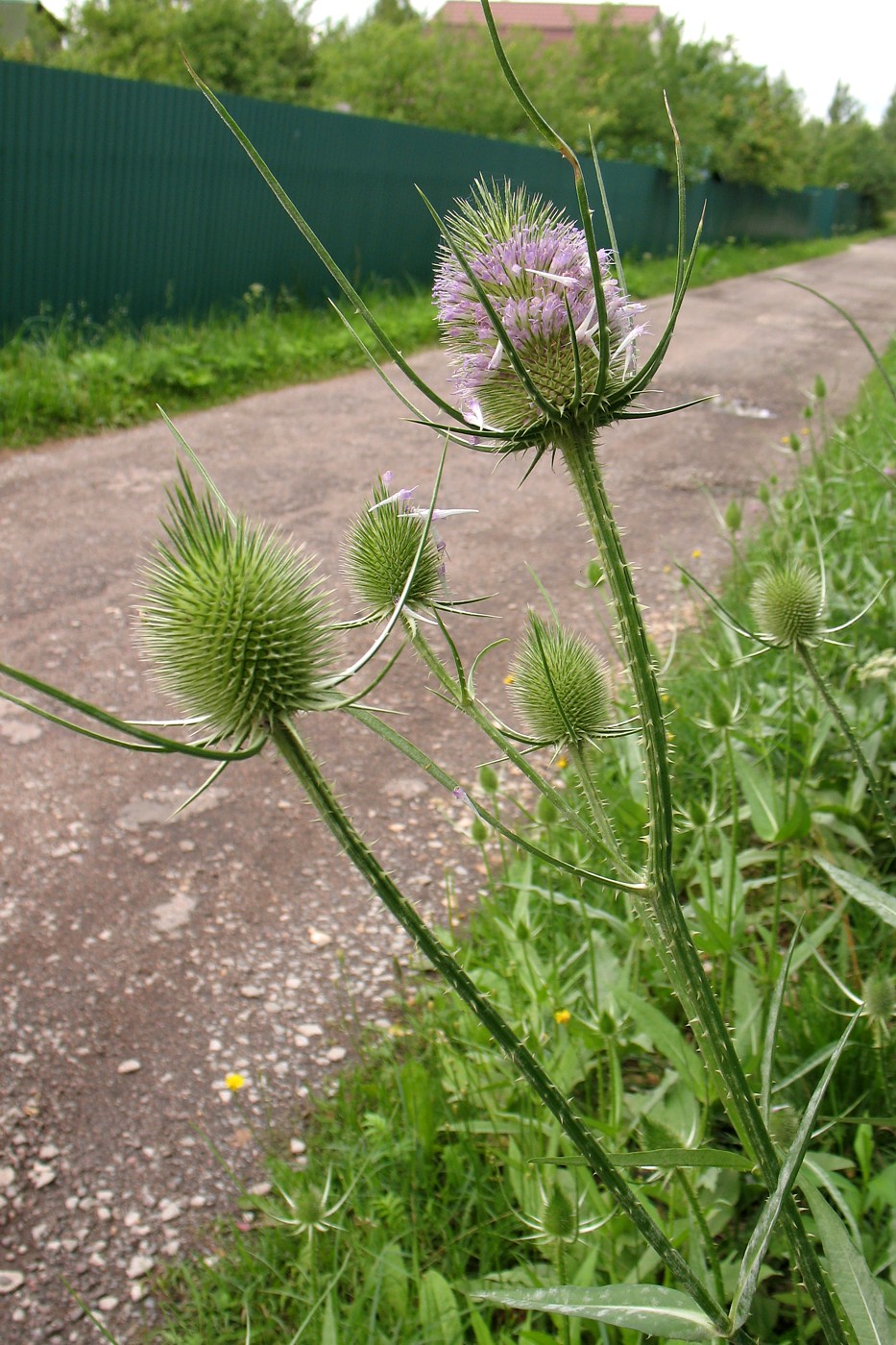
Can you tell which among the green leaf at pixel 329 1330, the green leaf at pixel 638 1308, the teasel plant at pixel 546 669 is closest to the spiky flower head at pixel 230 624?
the teasel plant at pixel 546 669

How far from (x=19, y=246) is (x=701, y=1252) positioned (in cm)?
817

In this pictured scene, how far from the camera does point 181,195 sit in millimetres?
9281

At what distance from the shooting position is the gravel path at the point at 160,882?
214 centimetres

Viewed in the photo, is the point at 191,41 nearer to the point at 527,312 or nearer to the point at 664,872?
the point at 527,312

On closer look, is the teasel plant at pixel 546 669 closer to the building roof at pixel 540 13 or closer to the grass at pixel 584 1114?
the grass at pixel 584 1114

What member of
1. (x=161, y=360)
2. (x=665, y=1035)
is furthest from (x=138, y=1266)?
(x=161, y=360)

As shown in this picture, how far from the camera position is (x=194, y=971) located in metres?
2.74

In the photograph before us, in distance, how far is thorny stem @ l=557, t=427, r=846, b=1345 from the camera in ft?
3.26

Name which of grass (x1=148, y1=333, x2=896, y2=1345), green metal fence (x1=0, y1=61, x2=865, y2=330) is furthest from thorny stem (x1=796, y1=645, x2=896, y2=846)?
green metal fence (x1=0, y1=61, x2=865, y2=330)

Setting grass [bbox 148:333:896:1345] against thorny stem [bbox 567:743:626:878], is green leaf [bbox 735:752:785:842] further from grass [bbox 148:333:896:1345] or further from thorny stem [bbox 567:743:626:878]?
thorny stem [bbox 567:743:626:878]

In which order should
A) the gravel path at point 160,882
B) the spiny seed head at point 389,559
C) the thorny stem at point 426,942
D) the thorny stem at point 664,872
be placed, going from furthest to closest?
1. the gravel path at point 160,882
2. the spiny seed head at point 389,559
3. the thorny stem at point 664,872
4. the thorny stem at point 426,942

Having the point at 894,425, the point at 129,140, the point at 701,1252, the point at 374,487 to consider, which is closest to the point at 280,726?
the point at 374,487

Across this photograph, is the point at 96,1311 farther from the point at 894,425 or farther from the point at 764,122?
the point at 764,122

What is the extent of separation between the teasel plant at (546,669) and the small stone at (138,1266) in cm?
115
